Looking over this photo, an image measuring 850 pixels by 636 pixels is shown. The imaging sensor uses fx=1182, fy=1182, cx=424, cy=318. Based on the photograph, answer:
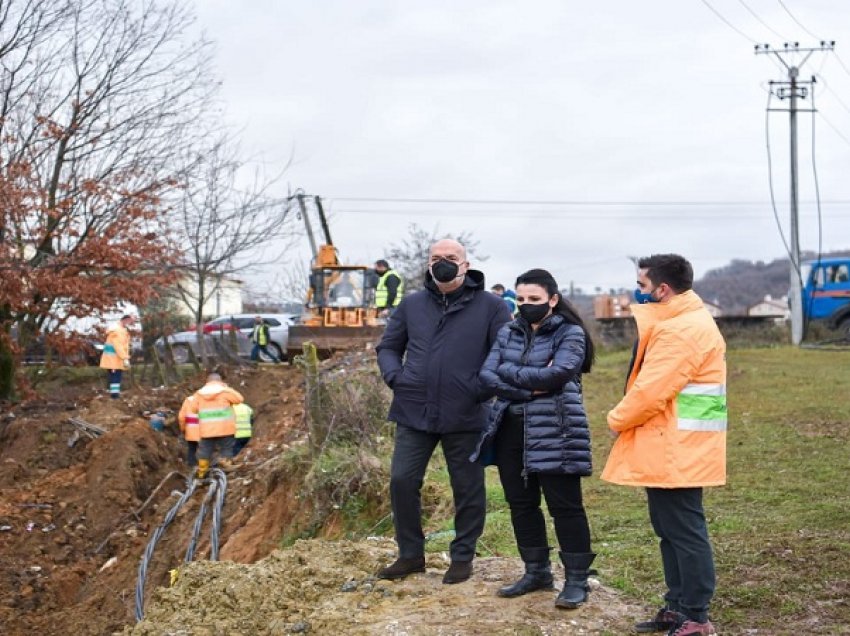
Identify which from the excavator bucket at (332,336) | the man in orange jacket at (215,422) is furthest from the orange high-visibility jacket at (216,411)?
the excavator bucket at (332,336)

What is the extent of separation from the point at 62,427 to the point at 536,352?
14668 mm

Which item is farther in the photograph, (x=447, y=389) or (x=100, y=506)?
(x=100, y=506)

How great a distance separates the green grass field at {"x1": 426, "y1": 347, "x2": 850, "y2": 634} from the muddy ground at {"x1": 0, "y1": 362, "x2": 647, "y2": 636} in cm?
65

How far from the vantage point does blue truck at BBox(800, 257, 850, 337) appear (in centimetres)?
3338

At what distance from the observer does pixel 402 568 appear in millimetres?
7164

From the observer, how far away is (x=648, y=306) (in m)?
5.81

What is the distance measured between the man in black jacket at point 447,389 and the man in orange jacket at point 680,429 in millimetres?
1265

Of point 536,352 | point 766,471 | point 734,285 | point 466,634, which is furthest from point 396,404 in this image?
point 734,285

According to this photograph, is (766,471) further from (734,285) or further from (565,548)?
(734,285)

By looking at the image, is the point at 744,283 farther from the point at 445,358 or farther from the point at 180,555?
the point at 445,358

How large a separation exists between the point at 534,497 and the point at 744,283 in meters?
107

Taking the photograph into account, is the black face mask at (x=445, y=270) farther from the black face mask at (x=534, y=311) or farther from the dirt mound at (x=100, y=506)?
the dirt mound at (x=100, y=506)

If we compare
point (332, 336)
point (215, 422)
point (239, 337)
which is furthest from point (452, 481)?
point (239, 337)

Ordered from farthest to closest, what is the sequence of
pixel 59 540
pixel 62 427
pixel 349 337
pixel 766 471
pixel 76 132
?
pixel 349 337 < pixel 76 132 < pixel 62 427 < pixel 59 540 < pixel 766 471
